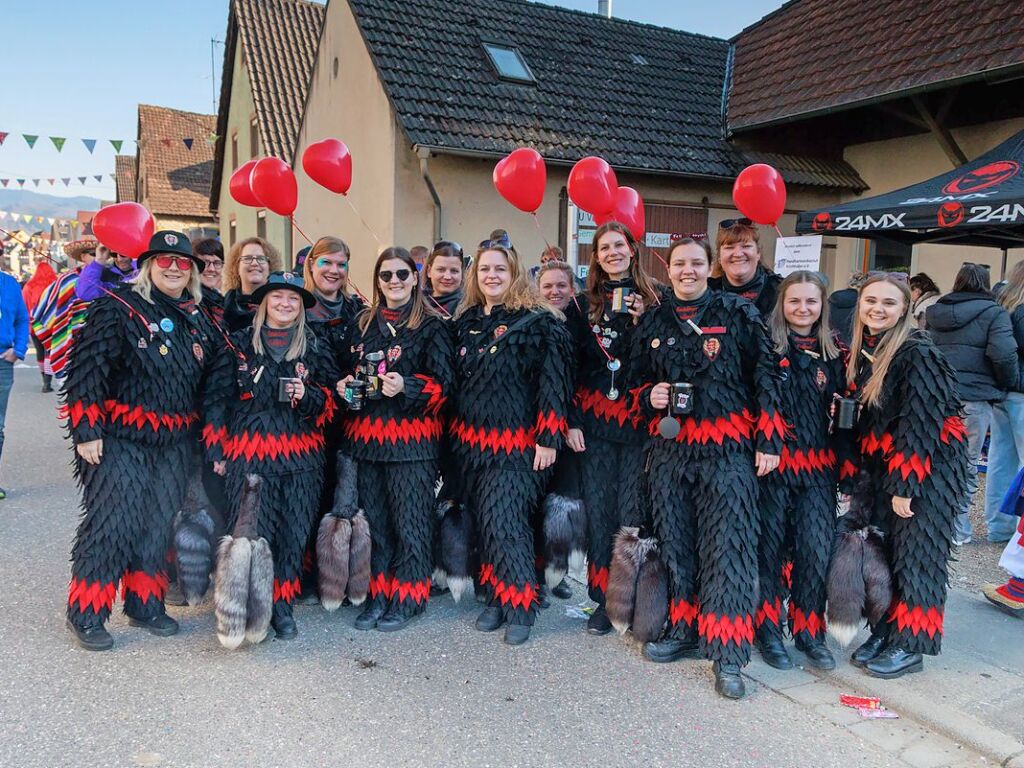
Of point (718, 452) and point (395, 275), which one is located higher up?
point (395, 275)

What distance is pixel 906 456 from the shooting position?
135 inches

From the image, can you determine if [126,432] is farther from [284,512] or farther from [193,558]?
[284,512]

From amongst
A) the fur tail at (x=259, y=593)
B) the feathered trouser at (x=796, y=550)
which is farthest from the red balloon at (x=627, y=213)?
the fur tail at (x=259, y=593)

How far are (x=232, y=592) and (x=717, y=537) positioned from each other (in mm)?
2188

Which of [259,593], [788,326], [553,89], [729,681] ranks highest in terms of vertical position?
[553,89]

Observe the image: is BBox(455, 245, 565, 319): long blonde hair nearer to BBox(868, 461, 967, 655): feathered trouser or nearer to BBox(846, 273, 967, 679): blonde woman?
BBox(846, 273, 967, 679): blonde woman

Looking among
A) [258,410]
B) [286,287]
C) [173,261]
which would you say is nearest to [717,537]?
[258,410]

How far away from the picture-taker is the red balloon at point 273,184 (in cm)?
486

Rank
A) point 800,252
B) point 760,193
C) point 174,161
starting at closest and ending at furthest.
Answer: point 760,193
point 800,252
point 174,161

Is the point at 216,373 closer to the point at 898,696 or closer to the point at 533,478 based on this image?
the point at 533,478

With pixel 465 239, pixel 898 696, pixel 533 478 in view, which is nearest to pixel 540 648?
pixel 533 478

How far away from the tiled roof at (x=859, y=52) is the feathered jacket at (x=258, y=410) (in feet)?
27.2

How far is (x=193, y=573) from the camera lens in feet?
12.6

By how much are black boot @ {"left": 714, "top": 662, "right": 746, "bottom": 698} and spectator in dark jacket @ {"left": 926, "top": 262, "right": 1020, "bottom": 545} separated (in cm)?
276
